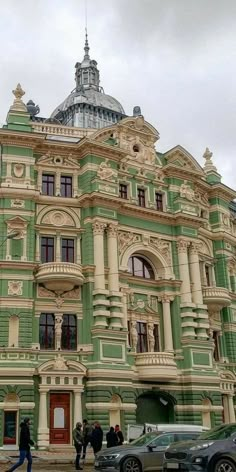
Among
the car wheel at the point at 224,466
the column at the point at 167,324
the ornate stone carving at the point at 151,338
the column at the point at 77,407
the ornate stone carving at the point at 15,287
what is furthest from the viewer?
the column at the point at 167,324

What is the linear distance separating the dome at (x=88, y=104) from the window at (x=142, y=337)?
831 inches

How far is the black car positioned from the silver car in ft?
6.80

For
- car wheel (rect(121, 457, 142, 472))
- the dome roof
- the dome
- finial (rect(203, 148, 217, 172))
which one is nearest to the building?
finial (rect(203, 148, 217, 172))

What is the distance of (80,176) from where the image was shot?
38.5 m

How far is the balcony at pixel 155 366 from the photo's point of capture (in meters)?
35.6

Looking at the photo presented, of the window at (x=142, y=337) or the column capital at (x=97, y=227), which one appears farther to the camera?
the window at (x=142, y=337)

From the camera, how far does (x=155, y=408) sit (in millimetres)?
37969

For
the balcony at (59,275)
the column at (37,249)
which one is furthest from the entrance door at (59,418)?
the column at (37,249)

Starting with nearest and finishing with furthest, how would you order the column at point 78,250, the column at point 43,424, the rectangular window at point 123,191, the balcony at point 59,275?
the column at point 43,424 < the balcony at point 59,275 < the column at point 78,250 < the rectangular window at point 123,191

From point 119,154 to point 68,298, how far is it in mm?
10404

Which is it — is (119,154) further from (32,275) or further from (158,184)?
(32,275)

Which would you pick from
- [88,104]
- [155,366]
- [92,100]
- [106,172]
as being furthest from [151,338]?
[92,100]

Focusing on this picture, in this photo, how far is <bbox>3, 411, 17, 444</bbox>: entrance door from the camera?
31.2m

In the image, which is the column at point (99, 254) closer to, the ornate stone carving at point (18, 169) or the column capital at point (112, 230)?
the column capital at point (112, 230)
